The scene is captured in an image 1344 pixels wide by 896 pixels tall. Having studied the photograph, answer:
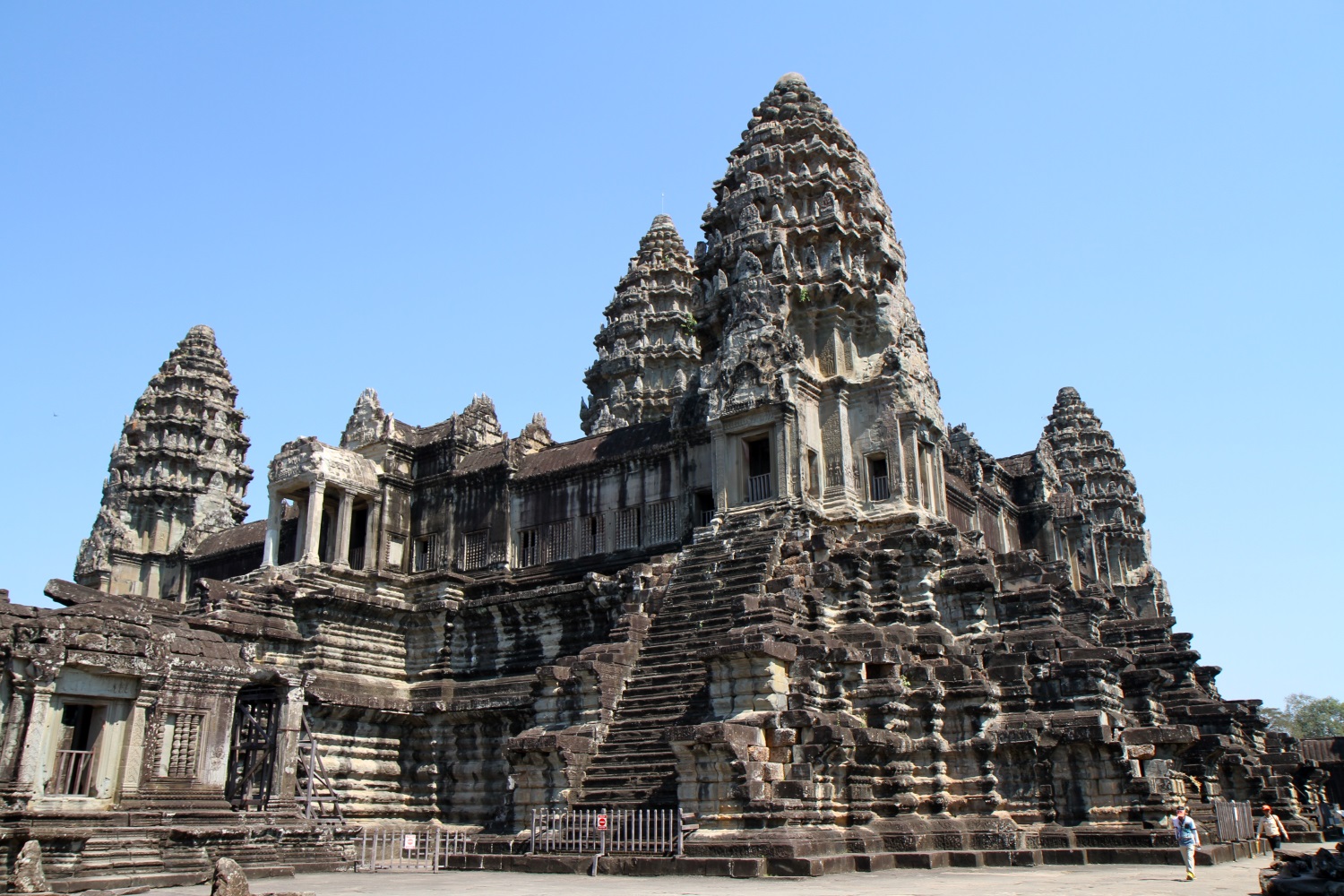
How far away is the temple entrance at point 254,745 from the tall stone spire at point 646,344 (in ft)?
92.7

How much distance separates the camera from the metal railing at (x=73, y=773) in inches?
660

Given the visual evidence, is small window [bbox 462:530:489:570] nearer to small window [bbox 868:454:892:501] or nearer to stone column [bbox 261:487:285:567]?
stone column [bbox 261:487:285:567]

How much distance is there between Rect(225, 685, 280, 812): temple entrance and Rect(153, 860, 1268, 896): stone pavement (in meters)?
4.41

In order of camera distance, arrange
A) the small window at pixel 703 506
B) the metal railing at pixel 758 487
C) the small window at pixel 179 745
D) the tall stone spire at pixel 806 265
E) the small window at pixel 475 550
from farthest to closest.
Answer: the small window at pixel 475 550 → the small window at pixel 703 506 → the tall stone spire at pixel 806 265 → the metal railing at pixel 758 487 → the small window at pixel 179 745

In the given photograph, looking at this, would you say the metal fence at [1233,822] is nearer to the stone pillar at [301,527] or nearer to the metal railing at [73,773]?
the metal railing at [73,773]

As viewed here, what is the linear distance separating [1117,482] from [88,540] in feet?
149

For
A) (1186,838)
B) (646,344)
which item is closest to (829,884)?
(1186,838)

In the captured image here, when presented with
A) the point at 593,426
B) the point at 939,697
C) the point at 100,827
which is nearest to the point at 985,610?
the point at 939,697

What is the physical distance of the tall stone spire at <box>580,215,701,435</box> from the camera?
5084 cm

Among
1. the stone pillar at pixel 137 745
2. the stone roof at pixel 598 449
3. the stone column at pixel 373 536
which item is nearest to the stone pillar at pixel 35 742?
the stone pillar at pixel 137 745

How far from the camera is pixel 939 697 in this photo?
21453mm

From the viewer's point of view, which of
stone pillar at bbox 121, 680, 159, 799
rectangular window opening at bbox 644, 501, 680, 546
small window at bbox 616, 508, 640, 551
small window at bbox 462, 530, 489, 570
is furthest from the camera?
small window at bbox 462, 530, 489, 570

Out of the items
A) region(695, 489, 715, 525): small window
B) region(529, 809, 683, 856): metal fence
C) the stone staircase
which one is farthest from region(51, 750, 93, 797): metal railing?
region(695, 489, 715, 525): small window

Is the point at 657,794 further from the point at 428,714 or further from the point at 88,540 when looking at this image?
the point at 88,540
